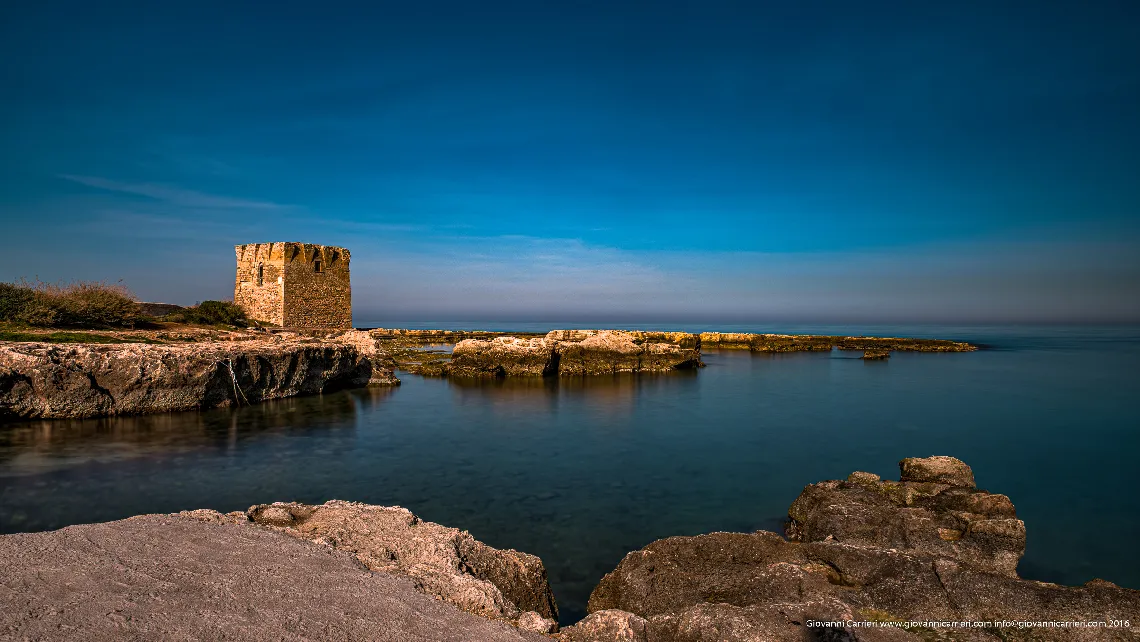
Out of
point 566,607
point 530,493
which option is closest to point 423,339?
point 530,493

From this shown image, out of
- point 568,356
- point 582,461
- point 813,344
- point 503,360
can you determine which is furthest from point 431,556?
point 813,344

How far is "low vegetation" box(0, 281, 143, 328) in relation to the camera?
14.2m

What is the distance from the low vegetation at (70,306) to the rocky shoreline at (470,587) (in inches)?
562

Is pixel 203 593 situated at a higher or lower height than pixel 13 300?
lower

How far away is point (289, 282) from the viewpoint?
22688 mm

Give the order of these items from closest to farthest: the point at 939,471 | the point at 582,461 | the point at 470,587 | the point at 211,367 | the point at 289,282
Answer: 1. the point at 470,587
2. the point at 939,471
3. the point at 582,461
4. the point at 211,367
5. the point at 289,282

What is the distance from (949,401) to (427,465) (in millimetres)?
19061

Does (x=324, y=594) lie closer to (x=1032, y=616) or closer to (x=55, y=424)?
(x=1032, y=616)

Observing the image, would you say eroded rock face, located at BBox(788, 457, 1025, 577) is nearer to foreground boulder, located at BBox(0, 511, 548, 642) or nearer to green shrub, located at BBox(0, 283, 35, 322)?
foreground boulder, located at BBox(0, 511, 548, 642)

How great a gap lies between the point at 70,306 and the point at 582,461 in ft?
49.0

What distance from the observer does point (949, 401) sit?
19578 mm

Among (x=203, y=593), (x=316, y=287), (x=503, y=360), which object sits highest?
(x=316, y=287)

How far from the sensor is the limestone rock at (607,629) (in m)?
3.54

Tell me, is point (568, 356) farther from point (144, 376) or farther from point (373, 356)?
point (144, 376)
